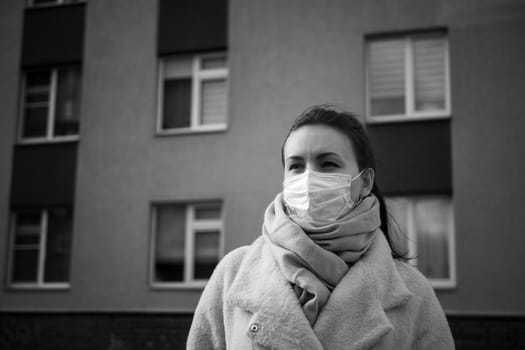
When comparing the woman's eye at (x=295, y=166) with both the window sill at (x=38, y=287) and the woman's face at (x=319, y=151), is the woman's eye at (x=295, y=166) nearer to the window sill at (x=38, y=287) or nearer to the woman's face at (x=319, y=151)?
the woman's face at (x=319, y=151)

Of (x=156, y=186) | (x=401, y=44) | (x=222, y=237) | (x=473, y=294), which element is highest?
(x=401, y=44)

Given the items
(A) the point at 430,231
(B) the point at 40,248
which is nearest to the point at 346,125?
(A) the point at 430,231

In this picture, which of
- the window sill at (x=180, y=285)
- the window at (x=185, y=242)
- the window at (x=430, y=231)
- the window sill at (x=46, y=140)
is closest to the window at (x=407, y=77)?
the window at (x=430, y=231)

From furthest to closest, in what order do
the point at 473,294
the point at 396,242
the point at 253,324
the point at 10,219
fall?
the point at 10,219 < the point at 473,294 < the point at 396,242 < the point at 253,324

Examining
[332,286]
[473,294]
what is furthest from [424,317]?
[473,294]

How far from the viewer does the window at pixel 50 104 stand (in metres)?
14.5

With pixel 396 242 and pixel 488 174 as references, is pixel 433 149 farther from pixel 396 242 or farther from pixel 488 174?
pixel 396 242

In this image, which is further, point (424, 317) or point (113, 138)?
point (113, 138)

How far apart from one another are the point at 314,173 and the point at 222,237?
10.2 m

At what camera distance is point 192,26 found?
535 inches

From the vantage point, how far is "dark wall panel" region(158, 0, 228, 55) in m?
13.4

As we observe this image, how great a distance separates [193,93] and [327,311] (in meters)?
11.6

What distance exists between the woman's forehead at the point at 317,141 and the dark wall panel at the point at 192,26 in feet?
36.0

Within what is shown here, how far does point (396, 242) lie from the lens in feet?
9.71
